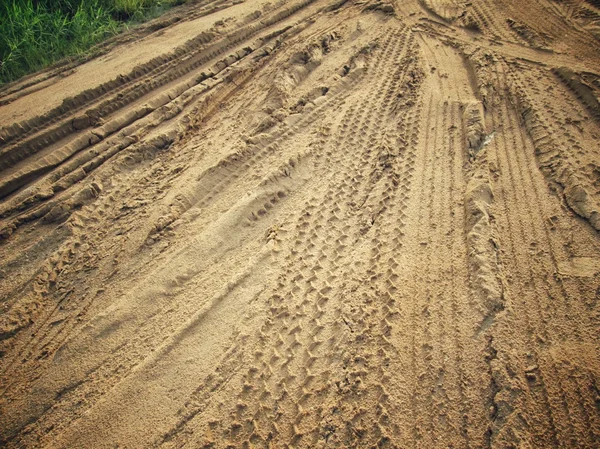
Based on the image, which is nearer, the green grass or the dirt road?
the dirt road

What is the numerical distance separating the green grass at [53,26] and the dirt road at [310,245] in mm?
560

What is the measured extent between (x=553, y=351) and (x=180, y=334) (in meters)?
2.24

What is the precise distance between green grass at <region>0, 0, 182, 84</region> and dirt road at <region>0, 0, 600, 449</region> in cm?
56

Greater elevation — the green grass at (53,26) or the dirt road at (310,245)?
the green grass at (53,26)

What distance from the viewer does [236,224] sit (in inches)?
103

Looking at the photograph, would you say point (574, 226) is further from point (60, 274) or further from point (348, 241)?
point (60, 274)

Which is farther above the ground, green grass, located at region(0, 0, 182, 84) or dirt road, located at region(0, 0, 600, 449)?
green grass, located at region(0, 0, 182, 84)

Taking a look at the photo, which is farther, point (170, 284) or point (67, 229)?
point (67, 229)

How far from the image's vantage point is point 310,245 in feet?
7.94

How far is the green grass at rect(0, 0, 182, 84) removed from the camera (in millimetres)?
4281

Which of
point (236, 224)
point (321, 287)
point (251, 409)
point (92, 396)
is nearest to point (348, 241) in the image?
point (321, 287)

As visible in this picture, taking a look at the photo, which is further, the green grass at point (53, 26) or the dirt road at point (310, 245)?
the green grass at point (53, 26)

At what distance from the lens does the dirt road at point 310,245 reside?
5.56ft

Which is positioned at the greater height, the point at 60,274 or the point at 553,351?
the point at 60,274
